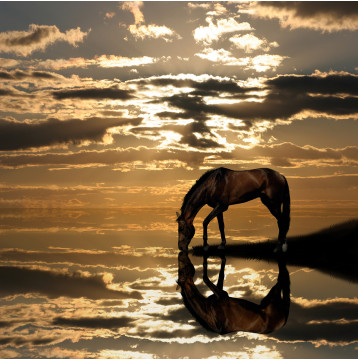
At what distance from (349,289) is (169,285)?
4.07m

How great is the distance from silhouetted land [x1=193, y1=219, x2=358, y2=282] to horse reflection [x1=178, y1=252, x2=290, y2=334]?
337cm

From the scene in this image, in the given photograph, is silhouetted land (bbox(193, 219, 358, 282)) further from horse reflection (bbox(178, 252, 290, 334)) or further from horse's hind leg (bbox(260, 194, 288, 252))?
horse reflection (bbox(178, 252, 290, 334))

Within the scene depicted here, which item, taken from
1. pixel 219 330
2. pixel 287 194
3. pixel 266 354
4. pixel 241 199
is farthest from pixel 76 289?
pixel 287 194

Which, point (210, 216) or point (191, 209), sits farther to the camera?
point (210, 216)

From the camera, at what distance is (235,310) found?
855 centimetres

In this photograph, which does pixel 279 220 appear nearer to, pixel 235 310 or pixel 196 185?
pixel 196 185

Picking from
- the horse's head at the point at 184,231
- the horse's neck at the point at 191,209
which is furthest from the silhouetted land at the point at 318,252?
the horse's neck at the point at 191,209

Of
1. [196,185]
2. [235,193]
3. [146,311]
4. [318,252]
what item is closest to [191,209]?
[196,185]

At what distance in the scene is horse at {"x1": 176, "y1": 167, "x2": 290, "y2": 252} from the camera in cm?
1708

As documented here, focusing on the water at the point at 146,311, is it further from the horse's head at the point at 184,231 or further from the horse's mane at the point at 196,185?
the horse's mane at the point at 196,185

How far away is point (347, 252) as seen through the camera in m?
16.4

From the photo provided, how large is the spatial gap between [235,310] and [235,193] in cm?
912

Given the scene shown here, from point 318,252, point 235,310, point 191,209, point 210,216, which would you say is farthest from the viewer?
point 210,216

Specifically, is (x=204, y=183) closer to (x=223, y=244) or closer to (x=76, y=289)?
(x=223, y=244)
